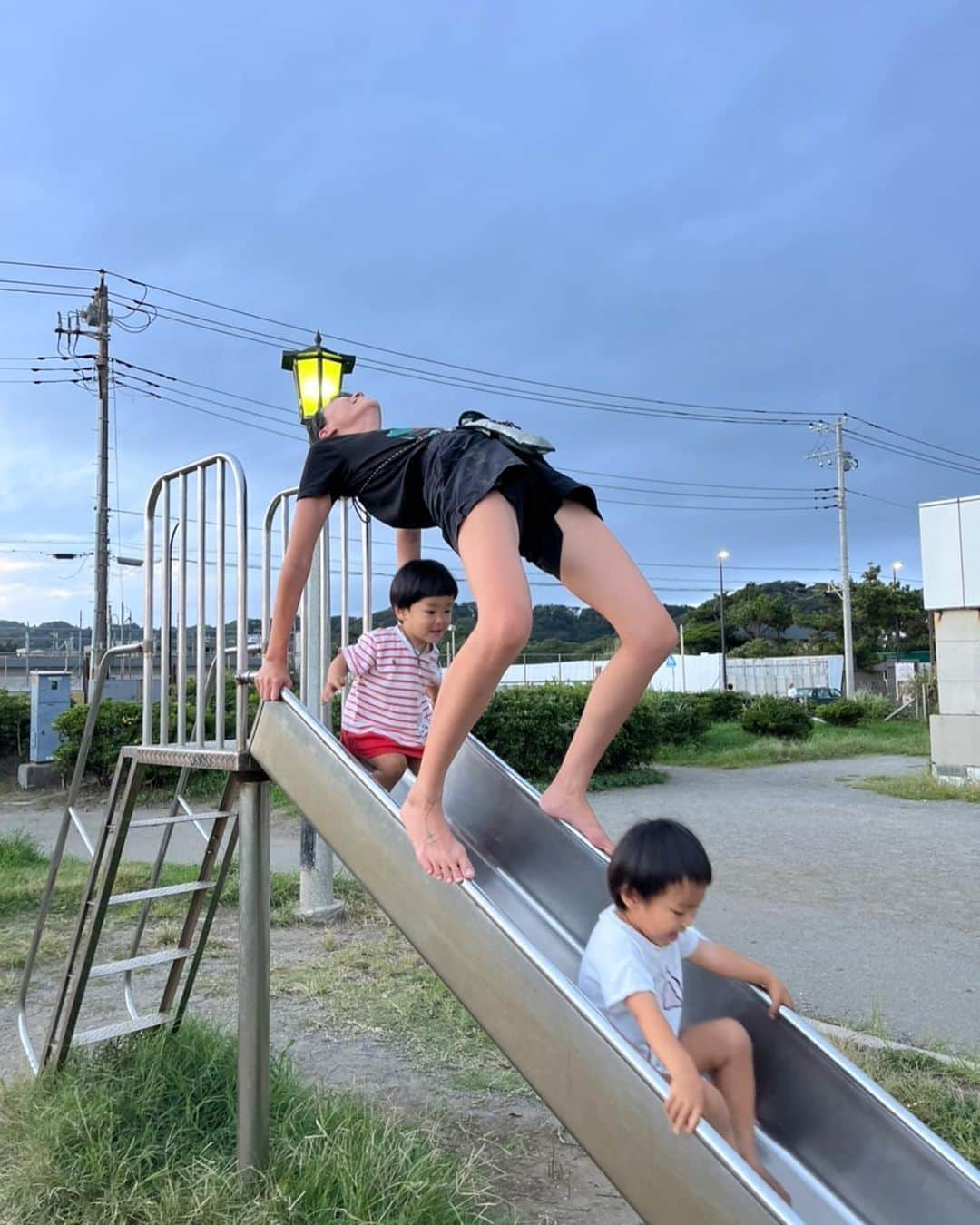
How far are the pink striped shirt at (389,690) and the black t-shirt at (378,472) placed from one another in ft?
1.67

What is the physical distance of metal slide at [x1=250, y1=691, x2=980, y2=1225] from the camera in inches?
63.2

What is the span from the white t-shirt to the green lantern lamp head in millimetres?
4603

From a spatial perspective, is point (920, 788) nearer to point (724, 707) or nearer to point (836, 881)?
point (836, 881)

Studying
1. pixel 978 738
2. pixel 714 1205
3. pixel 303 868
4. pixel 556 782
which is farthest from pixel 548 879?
pixel 978 738

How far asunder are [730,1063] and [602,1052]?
1.41ft

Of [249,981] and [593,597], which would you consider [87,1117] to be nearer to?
[249,981]

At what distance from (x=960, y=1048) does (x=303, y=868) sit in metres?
3.73

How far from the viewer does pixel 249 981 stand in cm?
276

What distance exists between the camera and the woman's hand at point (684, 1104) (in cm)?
157

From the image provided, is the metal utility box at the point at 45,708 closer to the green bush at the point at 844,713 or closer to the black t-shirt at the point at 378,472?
the black t-shirt at the point at 378,472

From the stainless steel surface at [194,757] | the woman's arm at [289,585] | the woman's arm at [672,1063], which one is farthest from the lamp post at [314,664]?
the woman's arm at [672,1063]

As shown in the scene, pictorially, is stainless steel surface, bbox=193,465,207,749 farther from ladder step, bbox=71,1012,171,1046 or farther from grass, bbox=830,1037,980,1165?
grass, bbox=830,1037,980,1165

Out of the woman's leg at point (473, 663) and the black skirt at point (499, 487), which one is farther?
the black skirt at point (499, 487)

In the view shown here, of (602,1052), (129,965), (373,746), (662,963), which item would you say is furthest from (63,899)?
(602,1052)
